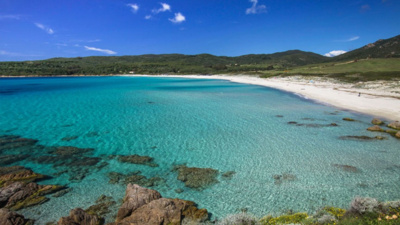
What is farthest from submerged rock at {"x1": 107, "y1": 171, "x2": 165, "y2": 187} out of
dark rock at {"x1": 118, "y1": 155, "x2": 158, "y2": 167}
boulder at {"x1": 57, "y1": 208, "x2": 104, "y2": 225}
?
boulder at {"x1": 57, "y1": 208, "x2": 104, "y2": 225}

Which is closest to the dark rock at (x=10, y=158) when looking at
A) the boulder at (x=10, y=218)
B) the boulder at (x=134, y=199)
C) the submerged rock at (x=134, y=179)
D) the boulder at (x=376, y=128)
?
the submerged rock at (x=134, y=179)

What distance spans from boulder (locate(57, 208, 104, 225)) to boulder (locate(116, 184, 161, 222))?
29.0 inches

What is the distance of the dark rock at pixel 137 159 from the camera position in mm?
11641

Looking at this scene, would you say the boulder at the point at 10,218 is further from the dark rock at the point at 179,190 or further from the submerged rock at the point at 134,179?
the dark rock at the point at 179,190

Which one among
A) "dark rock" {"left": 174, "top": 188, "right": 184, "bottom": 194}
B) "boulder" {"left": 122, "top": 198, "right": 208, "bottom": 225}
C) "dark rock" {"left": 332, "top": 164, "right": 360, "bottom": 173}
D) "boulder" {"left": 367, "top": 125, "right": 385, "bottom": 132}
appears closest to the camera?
"boulder" {"left": 122, "top": 198, "right": 208, "bottom": 225}

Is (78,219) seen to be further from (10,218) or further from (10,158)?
(10,158)

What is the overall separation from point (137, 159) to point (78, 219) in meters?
5.64

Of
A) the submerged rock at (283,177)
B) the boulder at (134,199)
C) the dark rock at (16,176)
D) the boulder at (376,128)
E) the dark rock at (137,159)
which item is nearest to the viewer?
the boulder at (134,199)

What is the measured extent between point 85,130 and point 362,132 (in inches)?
820

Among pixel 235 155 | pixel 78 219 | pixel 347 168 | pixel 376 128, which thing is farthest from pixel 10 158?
pixel 376 128

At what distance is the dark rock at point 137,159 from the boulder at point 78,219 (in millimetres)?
4698

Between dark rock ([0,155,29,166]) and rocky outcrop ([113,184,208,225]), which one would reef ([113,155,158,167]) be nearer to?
rocky outcrop ([113,184,208,225])

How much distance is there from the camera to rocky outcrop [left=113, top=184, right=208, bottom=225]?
21.2 ft

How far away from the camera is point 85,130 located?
17.8m
